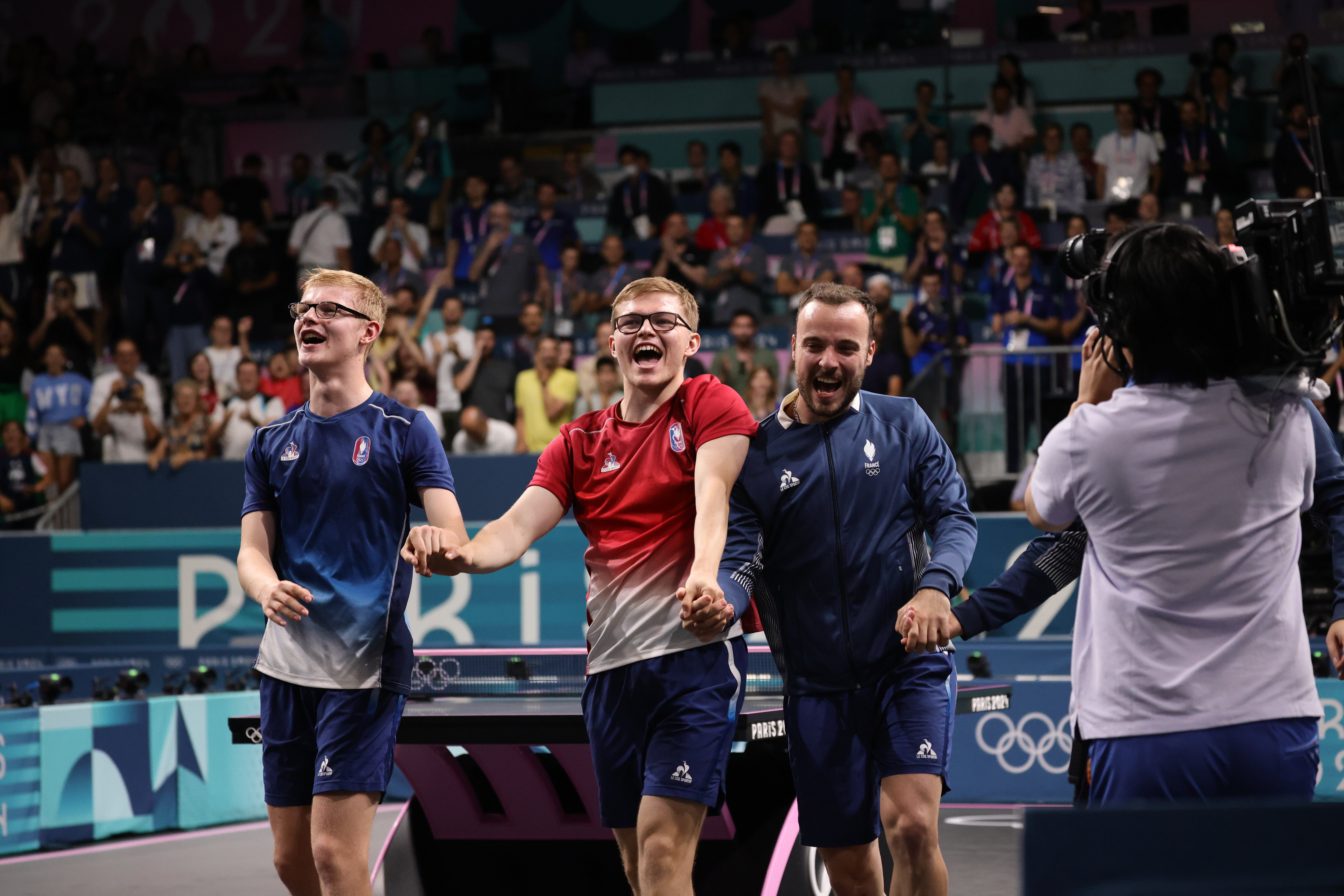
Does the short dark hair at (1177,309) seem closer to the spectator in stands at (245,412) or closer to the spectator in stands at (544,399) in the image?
the spectator in stands at (544,399)

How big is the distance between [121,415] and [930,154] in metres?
9.04

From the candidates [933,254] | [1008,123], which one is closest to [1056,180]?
[1008,123]

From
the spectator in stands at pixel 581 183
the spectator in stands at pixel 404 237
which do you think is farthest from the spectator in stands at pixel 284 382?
the spectator in stands at pixel 581 183

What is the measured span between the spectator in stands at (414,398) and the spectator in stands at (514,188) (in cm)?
445

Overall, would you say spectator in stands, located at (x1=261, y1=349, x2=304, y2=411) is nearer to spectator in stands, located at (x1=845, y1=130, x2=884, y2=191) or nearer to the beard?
spectator in stands, located at (x1=845, y1=130, x2=884, y2=191)

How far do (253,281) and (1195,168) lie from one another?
10226 millimetres

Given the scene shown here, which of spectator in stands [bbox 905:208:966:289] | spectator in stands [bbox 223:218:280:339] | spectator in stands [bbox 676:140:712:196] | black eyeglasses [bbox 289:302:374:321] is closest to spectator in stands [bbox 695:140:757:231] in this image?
spectator in stands [bbox 676:140:712:196]

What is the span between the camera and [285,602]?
4.28 metres

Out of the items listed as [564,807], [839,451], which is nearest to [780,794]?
[564,807]

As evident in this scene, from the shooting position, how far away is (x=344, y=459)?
4.62m

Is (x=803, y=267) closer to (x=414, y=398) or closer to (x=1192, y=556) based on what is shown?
(x=414, y=398)

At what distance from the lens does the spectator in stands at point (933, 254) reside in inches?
549

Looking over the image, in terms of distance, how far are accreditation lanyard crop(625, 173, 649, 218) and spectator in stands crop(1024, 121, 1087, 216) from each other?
4.20m

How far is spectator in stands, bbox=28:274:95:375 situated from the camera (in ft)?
51.5
